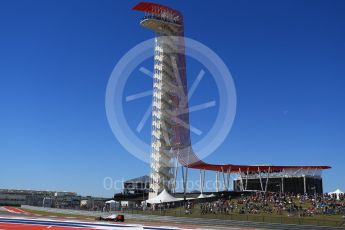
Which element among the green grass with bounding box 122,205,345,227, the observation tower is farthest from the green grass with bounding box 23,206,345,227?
the observation tower

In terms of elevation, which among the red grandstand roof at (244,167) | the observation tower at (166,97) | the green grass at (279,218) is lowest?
the green grass at (279,218)

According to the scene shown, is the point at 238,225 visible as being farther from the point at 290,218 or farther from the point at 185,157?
the point at 185,157

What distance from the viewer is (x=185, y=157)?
271ft

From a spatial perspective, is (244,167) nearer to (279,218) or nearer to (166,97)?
(166,97)

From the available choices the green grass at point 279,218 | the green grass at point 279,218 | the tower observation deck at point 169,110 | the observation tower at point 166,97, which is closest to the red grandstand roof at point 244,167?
the tower observation deck at point 169,110

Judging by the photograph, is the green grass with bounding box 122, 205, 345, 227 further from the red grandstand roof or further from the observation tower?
the red grandstand roof

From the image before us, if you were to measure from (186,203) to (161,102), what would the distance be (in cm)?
2492

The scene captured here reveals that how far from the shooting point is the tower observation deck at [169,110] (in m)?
81.5

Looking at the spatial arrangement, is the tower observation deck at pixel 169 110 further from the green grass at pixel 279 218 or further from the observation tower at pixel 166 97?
the green grass at pixel 279 218

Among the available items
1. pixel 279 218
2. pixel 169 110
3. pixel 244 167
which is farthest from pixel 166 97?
pixel 279 218

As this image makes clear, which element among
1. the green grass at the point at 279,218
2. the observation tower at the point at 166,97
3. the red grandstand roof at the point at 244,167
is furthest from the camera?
the red grandstand roof at the point at 244,167

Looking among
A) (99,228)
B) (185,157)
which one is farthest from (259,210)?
(185,157)

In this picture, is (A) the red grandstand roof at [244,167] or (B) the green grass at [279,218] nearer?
(B) the green grass at [279,218]

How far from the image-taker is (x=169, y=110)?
83062 mm
